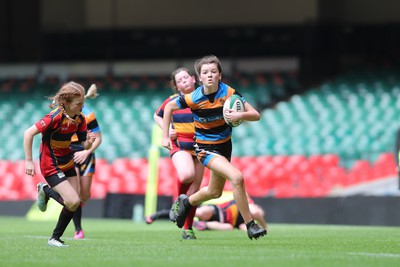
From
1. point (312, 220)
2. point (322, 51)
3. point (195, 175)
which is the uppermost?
point (322, 51)

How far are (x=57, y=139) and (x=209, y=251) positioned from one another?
2305 millimetres

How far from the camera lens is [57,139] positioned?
10.6 metres

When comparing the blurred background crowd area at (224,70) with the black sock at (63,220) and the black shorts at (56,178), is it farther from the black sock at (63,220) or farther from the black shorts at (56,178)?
the black sock at (63,220)

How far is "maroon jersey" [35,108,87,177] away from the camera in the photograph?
10312 mm

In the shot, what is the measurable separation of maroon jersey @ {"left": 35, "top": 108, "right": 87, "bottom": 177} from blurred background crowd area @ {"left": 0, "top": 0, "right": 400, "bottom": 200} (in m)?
9.84

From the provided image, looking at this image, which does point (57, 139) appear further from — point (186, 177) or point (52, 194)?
point (186, 177)

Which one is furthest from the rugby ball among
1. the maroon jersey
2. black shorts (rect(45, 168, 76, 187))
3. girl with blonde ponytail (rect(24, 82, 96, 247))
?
black shorts (rect(45, 168, 76, 187))

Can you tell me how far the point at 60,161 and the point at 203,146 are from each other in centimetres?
155

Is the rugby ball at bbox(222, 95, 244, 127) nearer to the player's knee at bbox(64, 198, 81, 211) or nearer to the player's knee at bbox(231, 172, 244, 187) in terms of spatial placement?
the player's knee at bbox(231, 172, 244, 187)

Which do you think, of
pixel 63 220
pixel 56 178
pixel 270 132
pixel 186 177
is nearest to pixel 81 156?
pixel 186 177

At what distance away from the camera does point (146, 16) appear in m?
32.3

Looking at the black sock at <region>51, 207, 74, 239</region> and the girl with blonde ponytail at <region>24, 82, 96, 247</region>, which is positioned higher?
the girl with blonde ponytail at <region>24, 82, 96, 247</region>

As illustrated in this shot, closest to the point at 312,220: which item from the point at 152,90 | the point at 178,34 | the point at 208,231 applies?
the point at 208,231

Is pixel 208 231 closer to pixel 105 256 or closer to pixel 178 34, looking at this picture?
pixel 105 256
